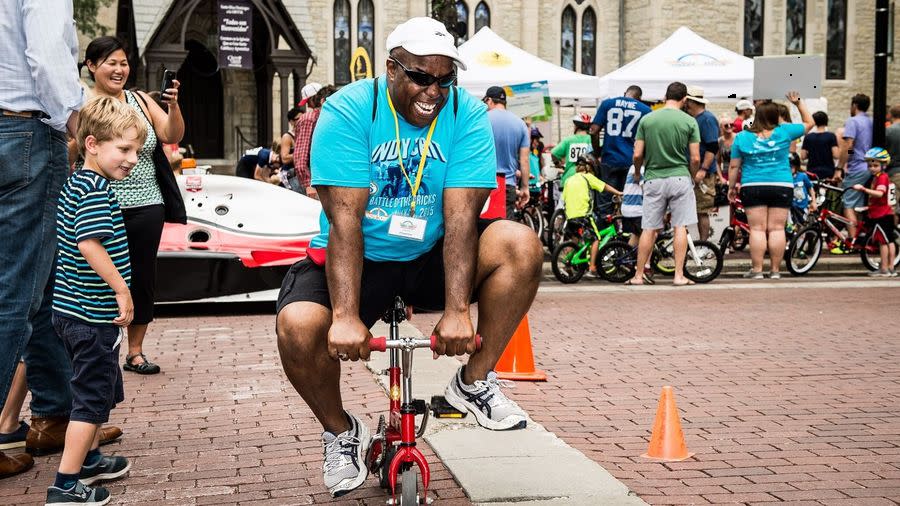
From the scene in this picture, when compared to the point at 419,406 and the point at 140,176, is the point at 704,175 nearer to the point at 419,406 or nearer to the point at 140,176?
the point at 140,176

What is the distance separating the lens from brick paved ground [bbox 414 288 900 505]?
4.54 m

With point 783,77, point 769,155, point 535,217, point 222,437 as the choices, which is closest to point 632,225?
point 769,155

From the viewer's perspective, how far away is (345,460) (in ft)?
12.9

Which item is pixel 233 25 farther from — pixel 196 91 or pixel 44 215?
pixel 44 215

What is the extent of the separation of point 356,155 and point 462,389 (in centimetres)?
96

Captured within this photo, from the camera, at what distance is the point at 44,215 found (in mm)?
4555


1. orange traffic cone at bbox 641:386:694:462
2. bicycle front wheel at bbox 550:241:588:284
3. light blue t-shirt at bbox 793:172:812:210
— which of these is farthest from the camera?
light blue t-shirt at bbox 793:172:812:210

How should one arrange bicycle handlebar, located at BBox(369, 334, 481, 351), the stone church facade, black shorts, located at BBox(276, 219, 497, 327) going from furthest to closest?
the stone church facade < black shorts, located at BBox(276, 219, 497, 327) < bicycle handlebar, located at BBox(369, 334, 481, 351)

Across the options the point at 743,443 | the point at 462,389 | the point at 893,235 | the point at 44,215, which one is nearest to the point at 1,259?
the point at 44,215

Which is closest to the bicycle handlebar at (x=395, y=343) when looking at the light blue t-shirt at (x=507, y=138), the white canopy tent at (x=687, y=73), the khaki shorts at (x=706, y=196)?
the light blue t-shirt at (x=507, y=138)

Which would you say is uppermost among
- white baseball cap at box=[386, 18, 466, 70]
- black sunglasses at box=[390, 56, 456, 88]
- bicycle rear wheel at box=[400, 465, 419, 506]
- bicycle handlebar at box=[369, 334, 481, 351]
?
white baseball cap at box=[386, 18, 466, 70]

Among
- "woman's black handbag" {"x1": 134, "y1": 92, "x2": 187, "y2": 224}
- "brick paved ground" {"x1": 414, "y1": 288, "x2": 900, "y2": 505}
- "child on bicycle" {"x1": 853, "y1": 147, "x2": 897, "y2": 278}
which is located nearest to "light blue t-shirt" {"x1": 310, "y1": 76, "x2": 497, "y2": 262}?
"brick paved ground" {"x1": 414, "y1": 288, "x2": 900, "y2": 505}

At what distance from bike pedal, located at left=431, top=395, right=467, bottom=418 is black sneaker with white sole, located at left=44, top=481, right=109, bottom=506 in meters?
1.24

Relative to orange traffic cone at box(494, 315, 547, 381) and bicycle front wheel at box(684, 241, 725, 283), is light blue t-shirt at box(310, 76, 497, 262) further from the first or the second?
bicycle front wheel at box(684, 241, 725, 283)
